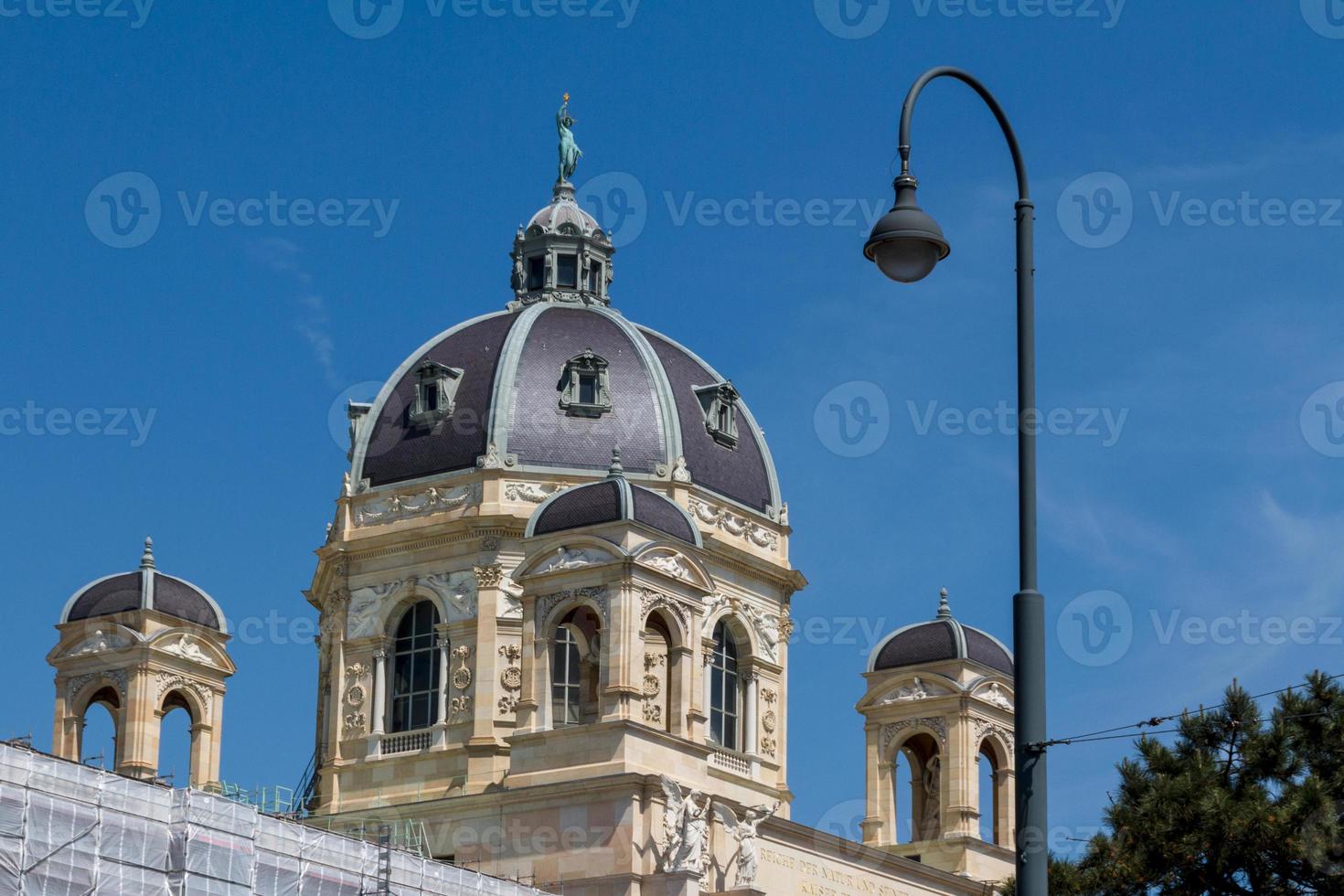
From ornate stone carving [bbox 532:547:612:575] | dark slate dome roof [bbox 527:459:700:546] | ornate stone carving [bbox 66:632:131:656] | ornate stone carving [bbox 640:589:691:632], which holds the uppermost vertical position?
dark slate dome roof [bbox 527:459:700:546]

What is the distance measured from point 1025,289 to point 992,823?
51.8 m

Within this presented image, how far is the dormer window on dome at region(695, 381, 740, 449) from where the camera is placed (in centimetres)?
7288

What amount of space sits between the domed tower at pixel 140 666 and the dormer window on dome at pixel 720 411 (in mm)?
14793

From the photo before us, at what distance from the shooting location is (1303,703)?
45.8 meters

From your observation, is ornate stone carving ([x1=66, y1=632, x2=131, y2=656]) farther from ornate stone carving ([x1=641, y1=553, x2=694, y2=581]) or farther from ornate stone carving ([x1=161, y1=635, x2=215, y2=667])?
ornate stone carving ([x1=641, y1=553, x2=694, y2=581])

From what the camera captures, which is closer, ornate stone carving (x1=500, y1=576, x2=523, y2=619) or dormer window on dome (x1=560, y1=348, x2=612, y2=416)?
ornate stone carving (x1=500, y1=576, x2=523, y2=619)

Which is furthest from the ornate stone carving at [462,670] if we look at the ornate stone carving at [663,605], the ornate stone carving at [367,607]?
the ornate stone carving at [663,605]

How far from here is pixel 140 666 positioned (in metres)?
66.9

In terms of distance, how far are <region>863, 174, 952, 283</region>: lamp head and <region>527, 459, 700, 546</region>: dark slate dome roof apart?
33227 mm

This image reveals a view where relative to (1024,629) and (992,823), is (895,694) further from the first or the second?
(1024,629)

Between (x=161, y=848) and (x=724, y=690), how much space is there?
945 inches

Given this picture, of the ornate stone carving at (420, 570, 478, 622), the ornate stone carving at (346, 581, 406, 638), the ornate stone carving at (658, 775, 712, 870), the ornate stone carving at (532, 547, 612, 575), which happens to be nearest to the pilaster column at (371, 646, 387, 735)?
the ornate stone carving at (346, 581, 406, 638)

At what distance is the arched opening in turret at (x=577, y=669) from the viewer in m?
62.1

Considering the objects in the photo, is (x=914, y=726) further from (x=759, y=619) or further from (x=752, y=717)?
(x=752, y=717)
